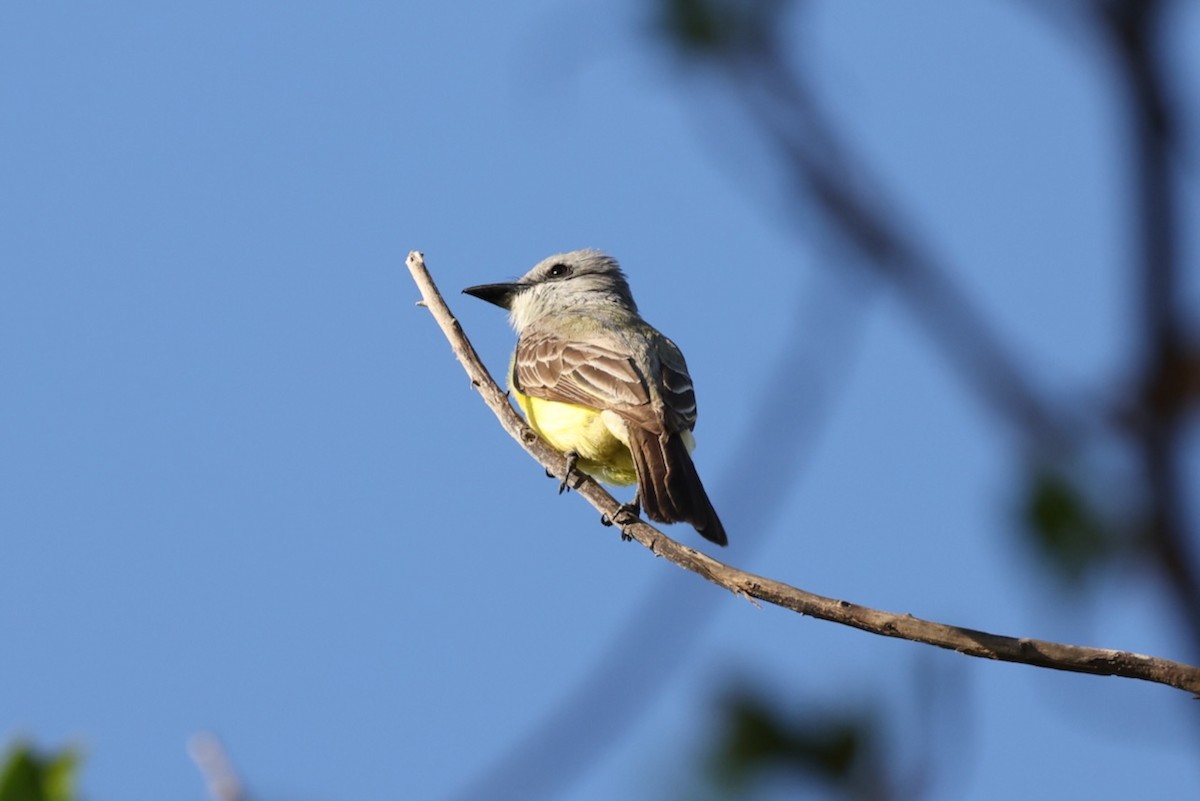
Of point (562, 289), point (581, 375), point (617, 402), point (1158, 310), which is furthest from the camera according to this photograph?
point (562, 289)

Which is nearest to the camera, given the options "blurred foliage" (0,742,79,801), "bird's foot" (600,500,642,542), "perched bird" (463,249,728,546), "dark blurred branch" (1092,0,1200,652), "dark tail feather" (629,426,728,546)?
"dark blurred branch" (1092,0,1200,652)

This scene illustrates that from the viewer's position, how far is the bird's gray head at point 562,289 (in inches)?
335

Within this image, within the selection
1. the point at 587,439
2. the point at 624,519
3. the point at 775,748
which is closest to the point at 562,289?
the point at 587,439

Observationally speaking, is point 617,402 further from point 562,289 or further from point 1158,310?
point 1158,310

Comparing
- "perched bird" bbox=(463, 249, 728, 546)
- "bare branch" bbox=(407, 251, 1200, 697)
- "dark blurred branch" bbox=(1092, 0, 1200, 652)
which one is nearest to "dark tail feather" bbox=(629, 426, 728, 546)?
"perched bird" bbox=(463, 249, 728, 546)

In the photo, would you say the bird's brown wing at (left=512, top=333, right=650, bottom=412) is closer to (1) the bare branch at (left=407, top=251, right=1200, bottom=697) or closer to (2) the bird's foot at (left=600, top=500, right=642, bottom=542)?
(2) the bird's foot at (left=600, top=500, right=642, bottom=542)

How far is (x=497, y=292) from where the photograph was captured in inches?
344

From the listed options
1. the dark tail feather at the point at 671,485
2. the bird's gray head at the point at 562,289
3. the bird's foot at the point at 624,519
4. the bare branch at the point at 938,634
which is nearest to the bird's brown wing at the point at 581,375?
the dark tail feather at the point at 671,485

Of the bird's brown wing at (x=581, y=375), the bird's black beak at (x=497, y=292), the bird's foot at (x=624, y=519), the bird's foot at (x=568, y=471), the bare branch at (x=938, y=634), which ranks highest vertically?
the bird's black beak at (x=497, y=292)

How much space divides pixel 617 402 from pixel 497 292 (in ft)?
8.52

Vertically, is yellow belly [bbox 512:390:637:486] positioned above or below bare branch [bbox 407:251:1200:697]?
above

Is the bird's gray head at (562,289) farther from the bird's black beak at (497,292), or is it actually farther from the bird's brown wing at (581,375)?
the bird's brown wing at (581,375)

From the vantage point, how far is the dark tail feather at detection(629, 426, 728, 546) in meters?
5.59

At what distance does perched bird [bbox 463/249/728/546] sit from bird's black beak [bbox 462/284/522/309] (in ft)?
1.98
